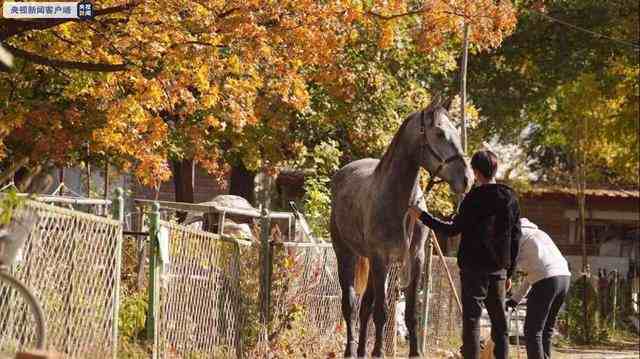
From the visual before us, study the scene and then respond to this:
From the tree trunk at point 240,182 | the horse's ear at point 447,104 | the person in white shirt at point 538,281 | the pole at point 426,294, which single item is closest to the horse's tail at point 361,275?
the horse's ear at point 447,104

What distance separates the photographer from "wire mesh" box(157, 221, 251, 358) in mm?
14164

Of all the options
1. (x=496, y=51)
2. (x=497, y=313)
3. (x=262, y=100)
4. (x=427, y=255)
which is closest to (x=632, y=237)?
(x=496, y=51)

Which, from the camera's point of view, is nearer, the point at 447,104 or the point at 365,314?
the point at 447,104

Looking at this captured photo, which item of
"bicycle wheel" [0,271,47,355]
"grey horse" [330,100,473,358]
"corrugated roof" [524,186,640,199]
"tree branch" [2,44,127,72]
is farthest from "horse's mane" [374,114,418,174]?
"corrugated roof" [524,186,640,199]

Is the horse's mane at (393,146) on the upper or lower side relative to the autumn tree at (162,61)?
lower

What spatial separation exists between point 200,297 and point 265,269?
210 centimetres

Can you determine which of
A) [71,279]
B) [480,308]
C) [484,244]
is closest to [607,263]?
[480,308]

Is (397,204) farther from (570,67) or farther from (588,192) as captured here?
Result: (588,192)

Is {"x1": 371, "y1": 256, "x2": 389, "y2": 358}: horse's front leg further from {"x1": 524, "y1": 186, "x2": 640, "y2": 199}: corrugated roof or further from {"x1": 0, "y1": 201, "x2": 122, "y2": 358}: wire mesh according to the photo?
{"x1": 524, "y1": 186, "x2": 640, "y2": 199}: corrugated roof

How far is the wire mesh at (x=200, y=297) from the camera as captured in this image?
1416 cm

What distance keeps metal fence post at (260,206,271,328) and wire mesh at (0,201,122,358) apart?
14.0 ft

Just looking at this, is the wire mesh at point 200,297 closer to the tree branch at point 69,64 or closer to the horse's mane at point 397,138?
the horse's mane at point 397,138

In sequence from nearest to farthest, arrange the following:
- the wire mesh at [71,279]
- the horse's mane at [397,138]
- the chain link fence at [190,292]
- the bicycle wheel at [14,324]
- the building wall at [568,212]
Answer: the bicycle wheel at [14,324] < the wire mesh at [71,279] < the chain link fence at [190,292] < the horse's mane at [397,138] < the building wall at [568,212]

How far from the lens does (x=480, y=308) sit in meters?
13.2
